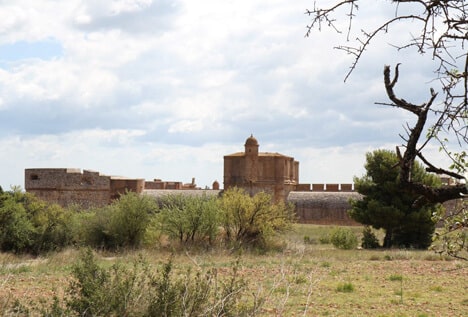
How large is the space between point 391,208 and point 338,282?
13.1m

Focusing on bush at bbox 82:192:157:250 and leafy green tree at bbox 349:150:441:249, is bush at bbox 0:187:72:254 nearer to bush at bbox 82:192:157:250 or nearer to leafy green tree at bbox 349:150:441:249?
bush at bbox 82:192:157:250

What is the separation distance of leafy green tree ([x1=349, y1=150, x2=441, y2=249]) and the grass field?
506 cm

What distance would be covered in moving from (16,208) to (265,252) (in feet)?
34.2

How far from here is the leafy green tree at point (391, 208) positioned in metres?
26.8

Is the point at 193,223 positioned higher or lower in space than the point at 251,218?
lower

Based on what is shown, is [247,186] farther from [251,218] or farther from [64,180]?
[251,218]

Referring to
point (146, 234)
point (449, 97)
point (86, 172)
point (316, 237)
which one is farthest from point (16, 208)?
point (449, 97)

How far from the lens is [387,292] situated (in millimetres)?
13227

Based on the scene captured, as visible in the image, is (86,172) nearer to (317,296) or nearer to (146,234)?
(146,234)

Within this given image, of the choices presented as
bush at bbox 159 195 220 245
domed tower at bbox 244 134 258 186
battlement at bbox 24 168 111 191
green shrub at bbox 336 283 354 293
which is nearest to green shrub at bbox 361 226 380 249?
bush at bbox 159 195 220 245

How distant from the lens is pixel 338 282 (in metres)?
14.5

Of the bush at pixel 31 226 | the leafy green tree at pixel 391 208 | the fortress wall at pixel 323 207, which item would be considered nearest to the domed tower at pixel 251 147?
the fortress wall at pixel 323 207

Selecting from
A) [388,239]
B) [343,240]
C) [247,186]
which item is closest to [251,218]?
[343,240]

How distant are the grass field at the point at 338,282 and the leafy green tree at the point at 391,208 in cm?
506
